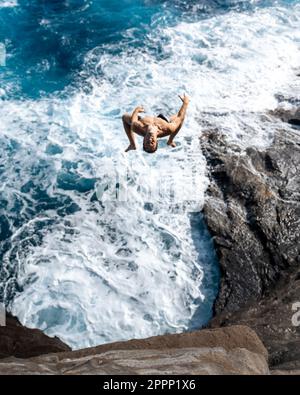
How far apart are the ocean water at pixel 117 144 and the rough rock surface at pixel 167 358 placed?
292cm

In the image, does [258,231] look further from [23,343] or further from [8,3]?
[8,3]

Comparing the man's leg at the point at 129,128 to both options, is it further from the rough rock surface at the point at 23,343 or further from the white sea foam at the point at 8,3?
the white sea foam at the point at 8,3

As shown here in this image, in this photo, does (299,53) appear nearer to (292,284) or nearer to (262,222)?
(262,222)

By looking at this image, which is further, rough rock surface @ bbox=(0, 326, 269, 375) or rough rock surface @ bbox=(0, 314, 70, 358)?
rough rock surface @ bbox=(0, 314, 70, 358)

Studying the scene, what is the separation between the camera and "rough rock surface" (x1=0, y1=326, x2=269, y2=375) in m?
5.56

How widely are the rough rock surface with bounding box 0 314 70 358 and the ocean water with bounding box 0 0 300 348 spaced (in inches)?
45.0

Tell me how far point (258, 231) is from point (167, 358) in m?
5.56

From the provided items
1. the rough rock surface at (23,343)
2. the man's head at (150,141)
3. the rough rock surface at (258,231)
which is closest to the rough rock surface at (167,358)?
the rough rock surface at (258,231)

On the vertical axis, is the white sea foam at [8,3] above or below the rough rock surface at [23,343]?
above

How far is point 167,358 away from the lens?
19.9 ft

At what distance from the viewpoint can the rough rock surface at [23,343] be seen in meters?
7.87

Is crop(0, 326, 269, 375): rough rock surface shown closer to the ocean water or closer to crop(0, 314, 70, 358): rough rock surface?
crop(0, 314, 70, 358): rough rock surface

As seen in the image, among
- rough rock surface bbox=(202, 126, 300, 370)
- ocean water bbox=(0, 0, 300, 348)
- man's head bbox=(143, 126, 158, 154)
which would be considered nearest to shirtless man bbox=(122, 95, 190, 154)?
man's head bbox=(143, 126, 158, 154)

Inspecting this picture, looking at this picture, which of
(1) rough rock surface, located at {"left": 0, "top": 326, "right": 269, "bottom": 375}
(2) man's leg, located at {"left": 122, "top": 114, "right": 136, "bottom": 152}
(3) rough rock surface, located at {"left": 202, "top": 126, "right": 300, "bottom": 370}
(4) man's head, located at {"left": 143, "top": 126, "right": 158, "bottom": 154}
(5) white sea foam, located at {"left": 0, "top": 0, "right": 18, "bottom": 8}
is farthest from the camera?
(5) white sea foam, located at {"left": 0, "top": 0, "right": 18, "bottom": 8}
